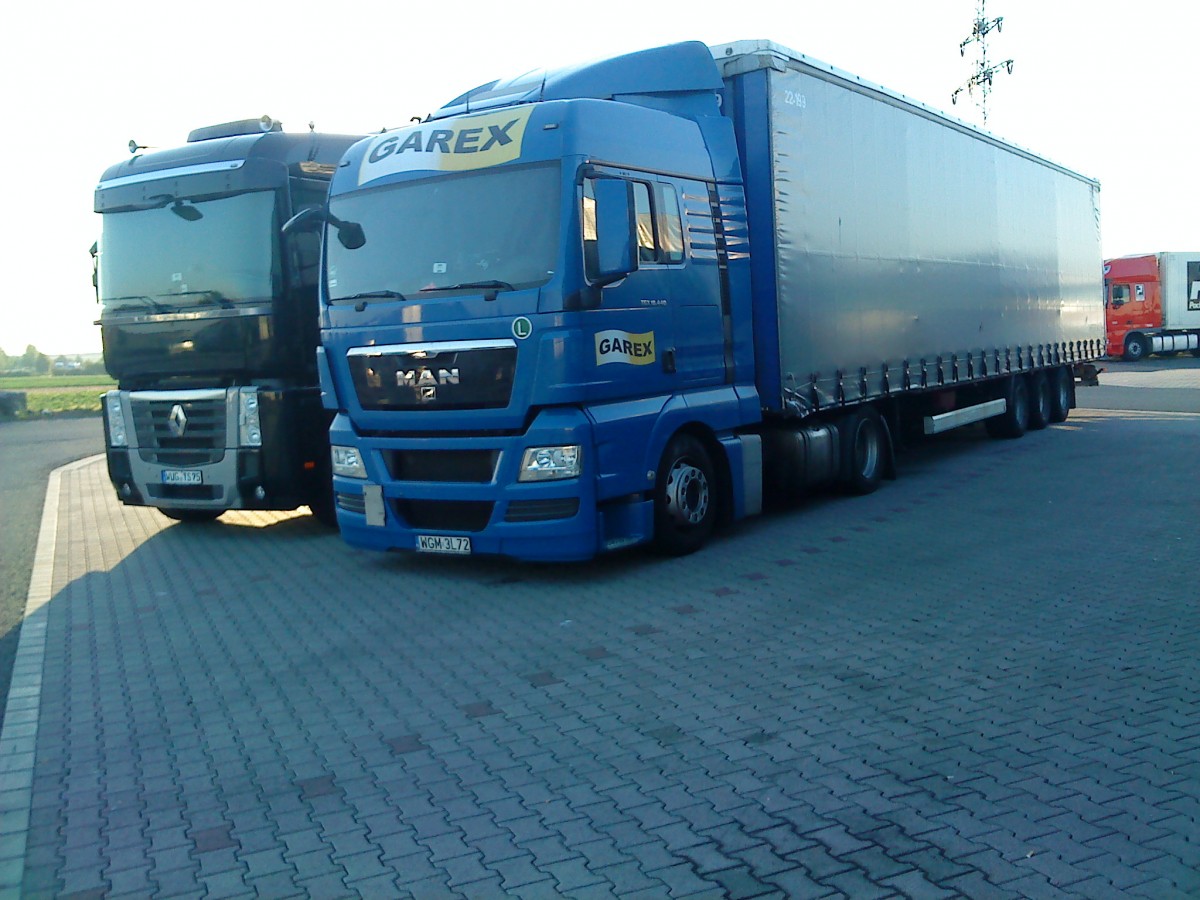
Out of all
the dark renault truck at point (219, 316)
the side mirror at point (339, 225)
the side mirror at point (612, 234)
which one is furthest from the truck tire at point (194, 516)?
the side mirror at point (612, 234)

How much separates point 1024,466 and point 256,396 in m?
9.44

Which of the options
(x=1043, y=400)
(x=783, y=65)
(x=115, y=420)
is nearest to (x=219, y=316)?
(x=115, y=420)

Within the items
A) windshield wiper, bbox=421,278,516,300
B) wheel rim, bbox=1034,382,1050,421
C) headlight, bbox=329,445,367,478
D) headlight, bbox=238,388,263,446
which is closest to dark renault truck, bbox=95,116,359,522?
headlight, bbox=238,388,263,446

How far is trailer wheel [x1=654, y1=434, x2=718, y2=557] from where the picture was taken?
9047 millimetres

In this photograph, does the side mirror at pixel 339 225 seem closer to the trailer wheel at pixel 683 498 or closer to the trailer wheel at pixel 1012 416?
the trailer wheel at pixel 683 498

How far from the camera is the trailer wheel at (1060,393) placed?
784 inches

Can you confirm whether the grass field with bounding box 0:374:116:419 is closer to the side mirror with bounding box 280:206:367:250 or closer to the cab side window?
the side mirror with bounding box 280:206:367:250

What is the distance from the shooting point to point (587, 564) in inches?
368

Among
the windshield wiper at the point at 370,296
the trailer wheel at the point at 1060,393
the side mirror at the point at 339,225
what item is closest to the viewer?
the windshield wiper at the point at 370,296

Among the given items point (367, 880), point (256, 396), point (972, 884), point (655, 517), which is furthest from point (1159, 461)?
point (367, 880)

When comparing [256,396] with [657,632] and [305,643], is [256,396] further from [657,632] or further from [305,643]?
[657,632]

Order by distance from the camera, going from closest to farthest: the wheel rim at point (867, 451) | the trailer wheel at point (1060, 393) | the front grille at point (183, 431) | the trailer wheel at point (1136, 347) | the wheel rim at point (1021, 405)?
the front grille at point (183, 431) → the wheel rim at point (867, 451) → the wheel rim at point (1021, 405) → the trailer wheel at point (1060, 393) → the trailer wheel at point (1136, 347)

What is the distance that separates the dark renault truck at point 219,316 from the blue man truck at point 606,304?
56.7 inches

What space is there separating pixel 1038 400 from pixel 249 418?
1352 cm
